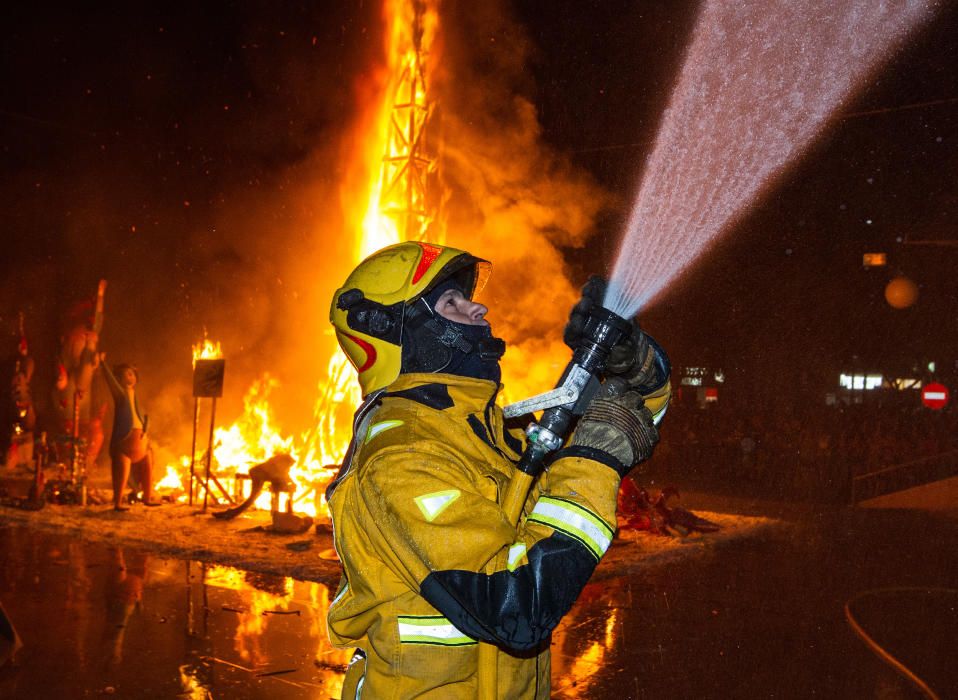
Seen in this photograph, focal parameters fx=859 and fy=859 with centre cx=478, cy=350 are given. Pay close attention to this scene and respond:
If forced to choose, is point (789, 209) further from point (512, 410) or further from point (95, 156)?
point (512, 410)

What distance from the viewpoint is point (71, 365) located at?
14609 millimetres

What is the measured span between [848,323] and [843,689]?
86.7 feet

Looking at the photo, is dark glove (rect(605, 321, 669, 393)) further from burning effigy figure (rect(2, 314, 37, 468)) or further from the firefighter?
burning effigy figure (rect(2, 314, 37, 468))

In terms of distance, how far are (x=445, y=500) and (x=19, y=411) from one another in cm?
1660

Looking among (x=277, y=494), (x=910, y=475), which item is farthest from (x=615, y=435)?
(x=910, y=475)

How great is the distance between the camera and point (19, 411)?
1612 cm

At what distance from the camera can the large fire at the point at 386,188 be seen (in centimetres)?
1384

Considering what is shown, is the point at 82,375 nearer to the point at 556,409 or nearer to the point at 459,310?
the point at 459,310

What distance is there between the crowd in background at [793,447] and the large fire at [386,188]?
22.7 feet

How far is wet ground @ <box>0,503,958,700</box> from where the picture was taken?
5.34 metres

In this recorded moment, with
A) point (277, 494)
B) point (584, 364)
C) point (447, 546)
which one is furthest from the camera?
point (277, 494)

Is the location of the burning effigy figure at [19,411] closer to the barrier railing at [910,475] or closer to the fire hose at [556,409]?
the barrier railing at [910,475]

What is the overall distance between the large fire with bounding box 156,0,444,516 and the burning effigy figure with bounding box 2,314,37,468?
12.8 feet

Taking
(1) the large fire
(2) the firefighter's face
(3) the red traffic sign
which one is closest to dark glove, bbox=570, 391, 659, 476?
(2) the firefighter's face
